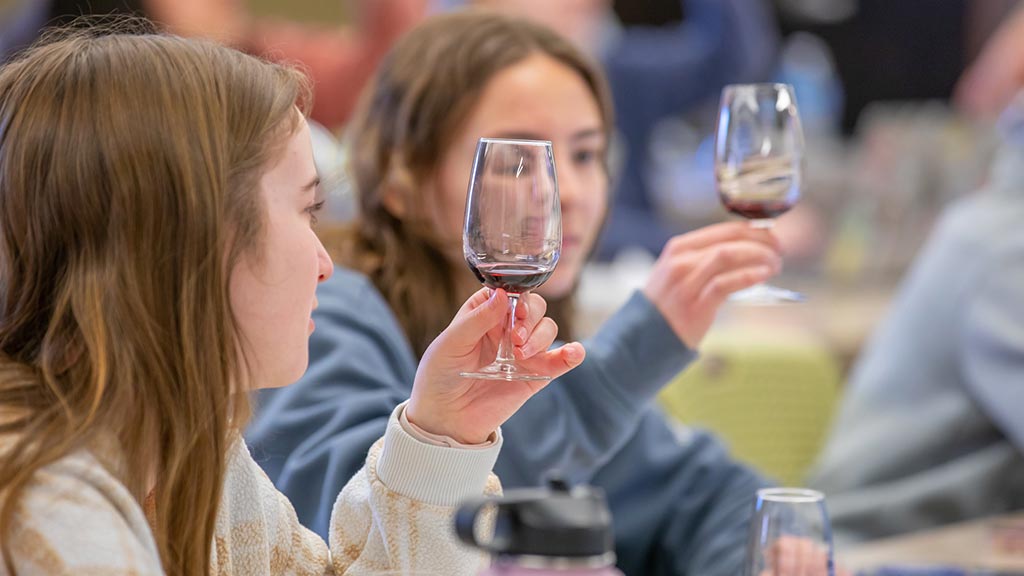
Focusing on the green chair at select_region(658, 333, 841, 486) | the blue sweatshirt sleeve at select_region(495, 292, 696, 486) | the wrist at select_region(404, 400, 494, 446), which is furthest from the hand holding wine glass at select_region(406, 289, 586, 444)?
the green chair at select_region(658, 333, 841, 486)

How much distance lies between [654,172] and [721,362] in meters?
2.98

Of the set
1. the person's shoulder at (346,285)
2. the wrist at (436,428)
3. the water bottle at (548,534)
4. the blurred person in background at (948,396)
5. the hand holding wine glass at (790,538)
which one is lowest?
the blurred person in background at (948,396)

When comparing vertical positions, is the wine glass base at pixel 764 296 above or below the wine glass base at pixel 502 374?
below

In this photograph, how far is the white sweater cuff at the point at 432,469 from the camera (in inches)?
39.6

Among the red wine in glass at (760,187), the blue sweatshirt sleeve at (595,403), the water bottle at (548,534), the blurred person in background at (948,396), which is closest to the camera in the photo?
the water bottle at (548,534)

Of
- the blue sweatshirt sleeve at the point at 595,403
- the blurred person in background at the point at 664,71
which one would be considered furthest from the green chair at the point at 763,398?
the blurred person in background at the point at 664,71

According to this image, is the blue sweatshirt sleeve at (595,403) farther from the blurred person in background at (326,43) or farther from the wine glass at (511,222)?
the blurred person in background at (326,43)

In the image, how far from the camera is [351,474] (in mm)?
1223

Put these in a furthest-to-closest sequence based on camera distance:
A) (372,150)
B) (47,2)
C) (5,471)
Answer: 1. (47,2)
2. (372,150)
3. (5,471)

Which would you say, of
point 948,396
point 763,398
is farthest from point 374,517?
point 948,396

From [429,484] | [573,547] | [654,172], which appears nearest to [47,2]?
[654,172]

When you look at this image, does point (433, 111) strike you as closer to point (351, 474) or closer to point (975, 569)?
point (351, 474)

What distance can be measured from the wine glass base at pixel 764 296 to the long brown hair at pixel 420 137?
338 millimetres

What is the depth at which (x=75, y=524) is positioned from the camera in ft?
2.67
